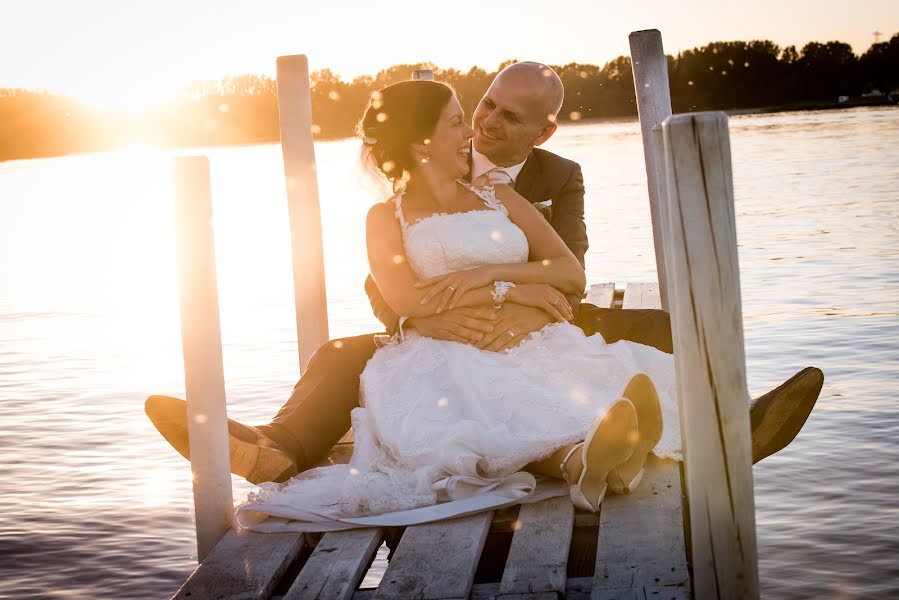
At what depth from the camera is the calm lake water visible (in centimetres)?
505

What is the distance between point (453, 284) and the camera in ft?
14.2

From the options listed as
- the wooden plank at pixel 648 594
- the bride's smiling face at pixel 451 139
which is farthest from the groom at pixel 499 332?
the wooden plank at pixel 648 594

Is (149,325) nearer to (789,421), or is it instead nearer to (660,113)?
(660,113)

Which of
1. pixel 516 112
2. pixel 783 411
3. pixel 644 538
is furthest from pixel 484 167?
pixel 644 538

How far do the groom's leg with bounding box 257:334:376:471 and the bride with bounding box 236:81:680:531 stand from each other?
7.7 inches

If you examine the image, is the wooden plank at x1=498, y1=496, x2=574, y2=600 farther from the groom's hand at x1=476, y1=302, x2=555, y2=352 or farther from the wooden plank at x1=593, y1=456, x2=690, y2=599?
the groom's hand at x1=476, y1=302, x2=555, y2=352

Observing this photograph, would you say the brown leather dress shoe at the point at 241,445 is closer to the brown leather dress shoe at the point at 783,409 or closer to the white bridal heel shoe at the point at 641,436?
the white bridal heel shoe at the point at 641,436

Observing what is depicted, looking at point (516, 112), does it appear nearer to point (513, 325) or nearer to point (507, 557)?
point (513, 325)

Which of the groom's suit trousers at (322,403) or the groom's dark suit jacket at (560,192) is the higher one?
the groom's dark suit jacket at (560,192)

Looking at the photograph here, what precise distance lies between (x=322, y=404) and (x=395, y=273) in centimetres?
55

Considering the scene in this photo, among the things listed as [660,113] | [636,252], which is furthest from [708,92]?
[660,113]

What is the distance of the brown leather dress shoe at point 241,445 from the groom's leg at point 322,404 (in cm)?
13

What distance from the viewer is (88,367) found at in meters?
9.37

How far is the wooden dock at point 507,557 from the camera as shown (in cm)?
305
